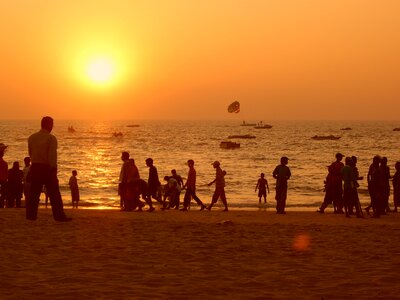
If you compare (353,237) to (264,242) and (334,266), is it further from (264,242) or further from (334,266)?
(334,266)

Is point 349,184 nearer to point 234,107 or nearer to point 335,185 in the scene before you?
point 335,185

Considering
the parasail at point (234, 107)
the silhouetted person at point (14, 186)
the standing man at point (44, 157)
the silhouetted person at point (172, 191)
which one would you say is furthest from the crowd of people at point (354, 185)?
the parasail at point (234, 107)

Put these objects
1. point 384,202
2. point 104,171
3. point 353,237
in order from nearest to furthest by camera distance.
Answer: point 353,237, point 384,202, point 104,171

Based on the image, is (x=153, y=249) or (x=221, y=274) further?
(x=153, y=249)

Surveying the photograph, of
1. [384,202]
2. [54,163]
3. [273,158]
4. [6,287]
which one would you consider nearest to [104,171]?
[273,158]

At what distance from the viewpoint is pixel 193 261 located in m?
8.76

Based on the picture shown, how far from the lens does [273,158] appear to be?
89.9 m

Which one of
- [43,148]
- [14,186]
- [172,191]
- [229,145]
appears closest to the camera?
[43,148]

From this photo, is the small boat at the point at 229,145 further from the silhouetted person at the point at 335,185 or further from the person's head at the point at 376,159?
the person's head at the point at 376,159

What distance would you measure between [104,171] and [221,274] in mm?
56702

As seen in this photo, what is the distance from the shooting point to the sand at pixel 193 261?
6.95m

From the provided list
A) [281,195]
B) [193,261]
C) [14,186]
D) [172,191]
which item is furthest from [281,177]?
[193,261]

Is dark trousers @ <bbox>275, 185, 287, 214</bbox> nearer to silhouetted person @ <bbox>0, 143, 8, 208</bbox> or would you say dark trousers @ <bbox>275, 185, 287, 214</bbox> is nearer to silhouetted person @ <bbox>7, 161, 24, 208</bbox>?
silhouetted person @ <bbox>7, 161, 24, 208</bbox>

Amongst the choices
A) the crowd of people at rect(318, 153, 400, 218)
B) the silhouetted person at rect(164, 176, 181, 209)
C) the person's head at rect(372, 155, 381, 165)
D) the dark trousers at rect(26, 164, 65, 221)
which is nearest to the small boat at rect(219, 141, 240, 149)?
the silhouetted person at rect(164, 176, 181, 209)
